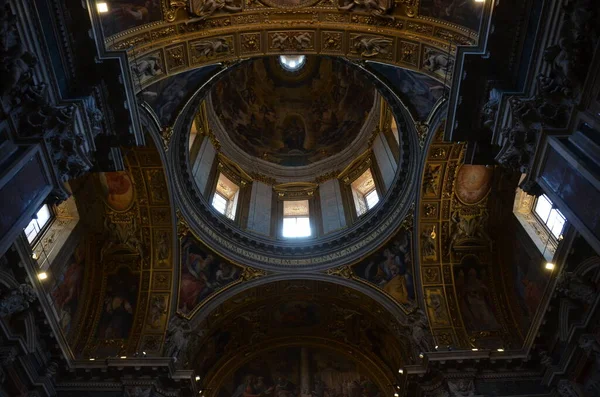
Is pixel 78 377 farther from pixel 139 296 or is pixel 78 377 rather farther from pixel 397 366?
pixel 397 366

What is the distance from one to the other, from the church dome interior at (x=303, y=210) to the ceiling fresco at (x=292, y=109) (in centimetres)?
101

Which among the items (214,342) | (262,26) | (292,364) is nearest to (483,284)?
(292,364)

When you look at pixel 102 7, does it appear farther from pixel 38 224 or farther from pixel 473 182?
pixel 473 182

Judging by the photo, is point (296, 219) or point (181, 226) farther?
point (296, 219)

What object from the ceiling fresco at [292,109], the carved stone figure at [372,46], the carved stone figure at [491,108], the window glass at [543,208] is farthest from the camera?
the ceiling fresco at [292,109]

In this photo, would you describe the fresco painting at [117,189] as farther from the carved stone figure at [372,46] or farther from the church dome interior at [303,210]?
the carved stone figure at [372,46]

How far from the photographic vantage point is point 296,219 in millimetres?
22438

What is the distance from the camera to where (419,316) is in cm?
1647

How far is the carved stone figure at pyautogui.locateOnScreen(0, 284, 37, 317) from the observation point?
10953 mm

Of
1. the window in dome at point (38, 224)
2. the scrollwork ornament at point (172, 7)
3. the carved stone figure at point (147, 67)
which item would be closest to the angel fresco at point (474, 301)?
the carved stone figure at point (147, 67)

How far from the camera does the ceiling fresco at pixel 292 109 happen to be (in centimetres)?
2545

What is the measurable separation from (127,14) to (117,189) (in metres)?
6.76

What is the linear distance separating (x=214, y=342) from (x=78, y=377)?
5088 mm

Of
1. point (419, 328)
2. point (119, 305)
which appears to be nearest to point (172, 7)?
point (119, 305)
